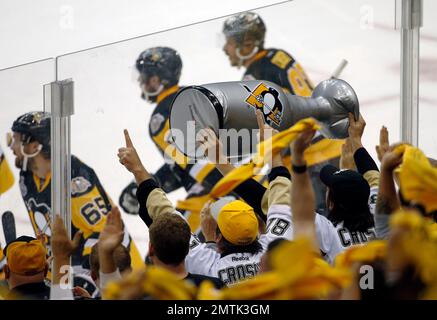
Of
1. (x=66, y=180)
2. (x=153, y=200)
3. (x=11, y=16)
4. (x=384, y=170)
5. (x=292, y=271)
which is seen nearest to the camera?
(x=292, y=271)

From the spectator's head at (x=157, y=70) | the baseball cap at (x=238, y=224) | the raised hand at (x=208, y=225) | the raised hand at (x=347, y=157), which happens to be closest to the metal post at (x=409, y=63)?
the raised hand at (x=347, y=157)

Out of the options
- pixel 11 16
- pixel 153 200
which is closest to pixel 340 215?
pixel 153 200

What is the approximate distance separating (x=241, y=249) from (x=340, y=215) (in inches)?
7.9

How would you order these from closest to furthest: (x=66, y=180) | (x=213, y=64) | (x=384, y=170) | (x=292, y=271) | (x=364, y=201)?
(x=292, y=271) < (x=384, y=170) < (x=364, y=201) < (x=213, y=64) < (x=66, y=180)

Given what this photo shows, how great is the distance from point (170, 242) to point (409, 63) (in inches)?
25.5

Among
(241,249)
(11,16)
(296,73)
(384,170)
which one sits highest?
(11,16)

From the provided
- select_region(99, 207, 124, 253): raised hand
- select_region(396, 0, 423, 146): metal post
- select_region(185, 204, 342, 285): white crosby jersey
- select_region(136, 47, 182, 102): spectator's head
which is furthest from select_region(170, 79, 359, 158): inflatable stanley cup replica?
select_region(99, 207, 124, 253): raised hand

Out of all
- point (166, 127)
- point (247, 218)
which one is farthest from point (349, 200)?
point (166, 127)

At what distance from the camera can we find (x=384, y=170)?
4.75ft

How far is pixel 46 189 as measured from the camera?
248 cm

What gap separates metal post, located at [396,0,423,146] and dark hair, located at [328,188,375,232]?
0.64ft

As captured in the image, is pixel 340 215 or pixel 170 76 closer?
pixel 340 215

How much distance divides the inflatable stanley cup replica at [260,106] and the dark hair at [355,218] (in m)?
0.20

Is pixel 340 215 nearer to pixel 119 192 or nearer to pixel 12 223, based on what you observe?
pixel 119 192
